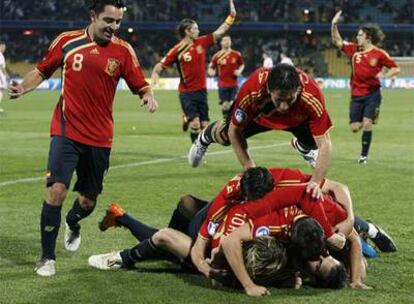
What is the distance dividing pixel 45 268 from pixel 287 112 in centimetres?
239

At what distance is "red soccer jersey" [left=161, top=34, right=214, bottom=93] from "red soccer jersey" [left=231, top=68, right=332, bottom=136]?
9967 mm

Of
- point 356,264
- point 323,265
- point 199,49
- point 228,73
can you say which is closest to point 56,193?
point 323,265

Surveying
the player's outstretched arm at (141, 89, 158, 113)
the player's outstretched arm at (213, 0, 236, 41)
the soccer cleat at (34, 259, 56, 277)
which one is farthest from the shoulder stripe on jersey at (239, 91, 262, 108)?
the player's outstretched arm at (213, 0, 236, 41)

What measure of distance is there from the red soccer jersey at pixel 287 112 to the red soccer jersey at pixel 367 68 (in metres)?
9.55

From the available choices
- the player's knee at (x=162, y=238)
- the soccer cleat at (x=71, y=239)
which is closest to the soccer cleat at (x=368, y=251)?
the player's knee at (x=162, y=238)

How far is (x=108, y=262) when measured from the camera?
25.2 ft

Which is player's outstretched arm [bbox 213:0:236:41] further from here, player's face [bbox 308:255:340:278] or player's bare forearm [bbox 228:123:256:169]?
player's face [bbox 308:255:340:278]

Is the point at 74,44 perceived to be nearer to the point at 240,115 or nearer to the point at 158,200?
the point at 240,115

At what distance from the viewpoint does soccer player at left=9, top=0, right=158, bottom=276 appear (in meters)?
7.69

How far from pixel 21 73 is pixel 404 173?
47.2 meters

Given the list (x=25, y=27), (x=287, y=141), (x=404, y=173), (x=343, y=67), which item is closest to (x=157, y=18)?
(x=25, y=27)

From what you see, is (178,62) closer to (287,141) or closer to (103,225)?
(287,141)

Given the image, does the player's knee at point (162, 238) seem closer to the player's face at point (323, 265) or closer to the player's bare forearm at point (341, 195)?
the player's face at point (323, 265)

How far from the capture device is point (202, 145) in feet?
36.7
